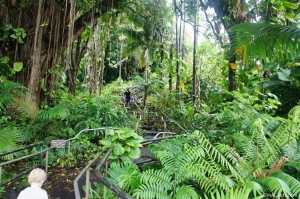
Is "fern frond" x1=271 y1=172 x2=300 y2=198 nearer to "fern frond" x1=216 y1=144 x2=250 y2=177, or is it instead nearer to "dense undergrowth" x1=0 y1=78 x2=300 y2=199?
"dense undergrowth" x1=0 y1=78 x2=300 y2=199

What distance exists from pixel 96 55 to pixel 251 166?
7.57 metres

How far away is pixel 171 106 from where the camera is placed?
10.1 meters

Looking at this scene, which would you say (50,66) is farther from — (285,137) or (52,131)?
(285,137)

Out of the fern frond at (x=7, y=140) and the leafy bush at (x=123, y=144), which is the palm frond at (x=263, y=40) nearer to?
the leafy bush at (x=123, y=144)

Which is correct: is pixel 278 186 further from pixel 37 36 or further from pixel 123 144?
pixel 37 36

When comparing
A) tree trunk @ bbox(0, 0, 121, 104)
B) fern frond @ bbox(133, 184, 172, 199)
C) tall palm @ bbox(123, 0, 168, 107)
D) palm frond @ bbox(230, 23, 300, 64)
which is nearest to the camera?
fern frond @ bbox(133, 184, 172, 199)

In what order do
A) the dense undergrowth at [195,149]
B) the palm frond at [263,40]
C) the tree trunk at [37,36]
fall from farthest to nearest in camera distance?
the tree trunk at [37,36]
the palm frond at [263,40]
the dense undergrowth at [195,149]

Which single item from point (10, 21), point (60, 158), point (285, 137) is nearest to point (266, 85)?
point (285, 137)

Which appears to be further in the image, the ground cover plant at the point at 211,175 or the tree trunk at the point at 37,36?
the tree trunk at the point at 37,36

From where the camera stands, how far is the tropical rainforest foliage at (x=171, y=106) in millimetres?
2938

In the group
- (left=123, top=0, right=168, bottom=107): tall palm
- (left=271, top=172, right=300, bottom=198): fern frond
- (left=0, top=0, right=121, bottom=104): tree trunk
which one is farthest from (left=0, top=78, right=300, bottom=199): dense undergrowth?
(left=123, top=0, right=168, bottom=107): tall palm

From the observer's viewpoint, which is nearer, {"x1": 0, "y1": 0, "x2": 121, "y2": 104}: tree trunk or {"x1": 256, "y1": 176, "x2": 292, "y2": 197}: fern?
{"x1": 256, "y1": 176, "x2": 292, "y2": 197}: fern

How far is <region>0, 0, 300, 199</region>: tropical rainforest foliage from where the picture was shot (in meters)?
2.94

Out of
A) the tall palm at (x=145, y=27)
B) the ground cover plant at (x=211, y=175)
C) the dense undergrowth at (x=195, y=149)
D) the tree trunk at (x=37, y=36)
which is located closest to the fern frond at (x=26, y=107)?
the dense undergrowth at (x=195, y=149)
